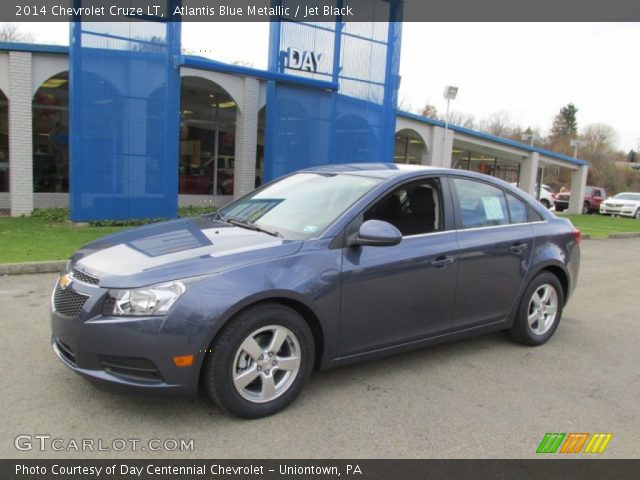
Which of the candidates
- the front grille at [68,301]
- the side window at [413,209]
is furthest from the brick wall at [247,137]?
the front grille at [68,301]

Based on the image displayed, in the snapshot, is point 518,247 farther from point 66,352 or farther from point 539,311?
point 66,352

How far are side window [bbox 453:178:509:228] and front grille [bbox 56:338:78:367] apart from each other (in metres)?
3.07

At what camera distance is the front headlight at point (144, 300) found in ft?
10.1

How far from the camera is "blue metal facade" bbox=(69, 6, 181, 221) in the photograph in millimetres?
11258

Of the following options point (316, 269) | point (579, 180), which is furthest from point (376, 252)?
point (579, 180)

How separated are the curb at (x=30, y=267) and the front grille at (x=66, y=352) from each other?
396 centimetres

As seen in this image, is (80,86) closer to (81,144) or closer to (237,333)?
(81,144)

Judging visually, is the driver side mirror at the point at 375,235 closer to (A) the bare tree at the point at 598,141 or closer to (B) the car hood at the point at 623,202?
(B) the car hood at the point at 623,202

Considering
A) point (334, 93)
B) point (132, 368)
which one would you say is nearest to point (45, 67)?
point (334, 93)

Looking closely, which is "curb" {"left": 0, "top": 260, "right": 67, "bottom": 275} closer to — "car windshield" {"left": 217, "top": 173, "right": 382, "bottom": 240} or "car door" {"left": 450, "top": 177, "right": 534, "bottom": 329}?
"car windshield" {"left": 217, "top": 173, "right": 382, "bottom": 240}

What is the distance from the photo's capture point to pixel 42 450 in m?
2.95

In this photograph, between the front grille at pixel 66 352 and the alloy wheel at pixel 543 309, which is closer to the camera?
the front grille at pixel 66 352
